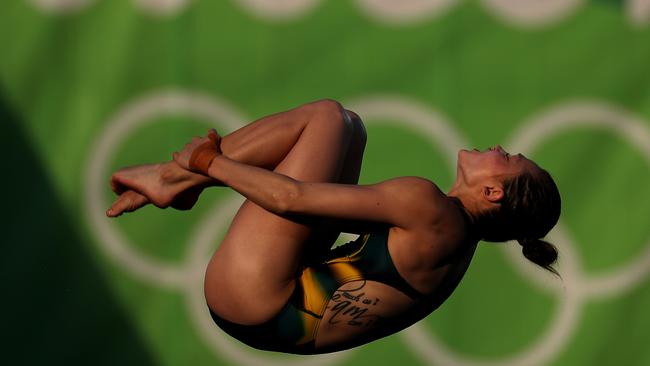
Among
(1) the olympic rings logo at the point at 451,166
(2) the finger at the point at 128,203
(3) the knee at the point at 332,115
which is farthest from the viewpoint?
(1) the olympic rings logo at the point at 451,166

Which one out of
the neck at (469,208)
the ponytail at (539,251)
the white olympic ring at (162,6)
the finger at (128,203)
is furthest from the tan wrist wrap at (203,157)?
the white olympic ring at (162,6)

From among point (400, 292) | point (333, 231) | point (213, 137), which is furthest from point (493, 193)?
point (213, 137)

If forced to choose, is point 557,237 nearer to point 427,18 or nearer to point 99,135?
point 427,18

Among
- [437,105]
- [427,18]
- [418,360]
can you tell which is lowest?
[418,360]

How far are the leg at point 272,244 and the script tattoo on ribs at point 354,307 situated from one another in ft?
0.40

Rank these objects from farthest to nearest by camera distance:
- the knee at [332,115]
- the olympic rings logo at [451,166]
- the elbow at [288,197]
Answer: the olympic rings logo at [451,166], the knee at [332,115], the elbow at [288,197]

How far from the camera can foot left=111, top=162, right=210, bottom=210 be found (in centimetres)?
264

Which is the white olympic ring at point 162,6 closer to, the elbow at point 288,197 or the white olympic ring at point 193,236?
the white olympic ring at point 193,236

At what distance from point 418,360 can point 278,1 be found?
146 centimetres

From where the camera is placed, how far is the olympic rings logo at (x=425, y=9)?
4.17 metres

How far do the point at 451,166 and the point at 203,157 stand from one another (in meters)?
1.84

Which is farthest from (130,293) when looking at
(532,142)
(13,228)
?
(532,142)

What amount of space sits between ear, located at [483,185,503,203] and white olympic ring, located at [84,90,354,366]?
171 centimetres

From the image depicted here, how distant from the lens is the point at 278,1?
419cm
